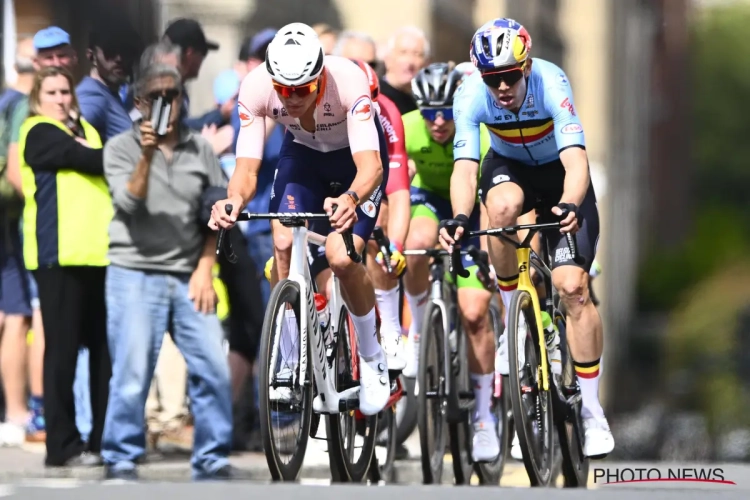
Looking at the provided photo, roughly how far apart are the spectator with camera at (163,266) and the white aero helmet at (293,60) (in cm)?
194

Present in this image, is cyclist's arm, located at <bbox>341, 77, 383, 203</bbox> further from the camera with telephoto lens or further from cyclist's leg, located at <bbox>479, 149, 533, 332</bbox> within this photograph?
the camera with telephoto lens

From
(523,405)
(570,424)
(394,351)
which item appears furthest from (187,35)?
(523,405)

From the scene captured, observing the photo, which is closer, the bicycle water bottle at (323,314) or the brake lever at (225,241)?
the brake lever at (225,241)

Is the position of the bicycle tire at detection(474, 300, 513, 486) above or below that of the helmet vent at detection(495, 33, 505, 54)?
below

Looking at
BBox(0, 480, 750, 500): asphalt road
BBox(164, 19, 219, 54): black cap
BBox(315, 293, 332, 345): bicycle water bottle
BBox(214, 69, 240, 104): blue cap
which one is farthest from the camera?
BBox(214, 69, 240, 104): blue cap

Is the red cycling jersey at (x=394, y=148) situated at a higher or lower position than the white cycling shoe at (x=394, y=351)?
higher

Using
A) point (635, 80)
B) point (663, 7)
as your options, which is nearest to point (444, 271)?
point (635, 80)

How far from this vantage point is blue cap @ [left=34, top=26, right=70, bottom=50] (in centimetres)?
1145

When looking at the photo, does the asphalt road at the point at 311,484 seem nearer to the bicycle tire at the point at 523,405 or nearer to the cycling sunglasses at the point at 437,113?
the bicycle tire at the point at 523,405

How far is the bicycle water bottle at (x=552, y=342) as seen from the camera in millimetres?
9742

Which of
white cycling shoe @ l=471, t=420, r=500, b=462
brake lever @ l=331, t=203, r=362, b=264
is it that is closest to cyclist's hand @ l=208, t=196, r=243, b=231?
brake lever @ l=331, t=203, r=362, b=264

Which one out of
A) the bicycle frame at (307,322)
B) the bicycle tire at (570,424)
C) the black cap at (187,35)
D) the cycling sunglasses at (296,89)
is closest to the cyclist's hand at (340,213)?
the bicycle frame at (307,322)

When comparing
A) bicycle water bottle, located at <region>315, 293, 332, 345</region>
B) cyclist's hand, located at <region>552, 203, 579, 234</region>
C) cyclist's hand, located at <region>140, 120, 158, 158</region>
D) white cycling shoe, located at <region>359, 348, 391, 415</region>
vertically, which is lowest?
white cycling shoe, located at <region>359, 348, 391, 415</region>

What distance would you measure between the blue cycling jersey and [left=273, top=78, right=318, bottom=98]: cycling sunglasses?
3.22 ft
